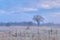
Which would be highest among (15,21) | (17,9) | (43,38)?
(17,9)

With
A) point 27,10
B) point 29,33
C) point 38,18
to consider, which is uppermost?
point 27,10

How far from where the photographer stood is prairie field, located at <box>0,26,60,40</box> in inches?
71.4

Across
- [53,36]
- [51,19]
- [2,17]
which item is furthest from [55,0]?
[2,17]

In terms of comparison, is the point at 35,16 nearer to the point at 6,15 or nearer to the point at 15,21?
the point at 15,21

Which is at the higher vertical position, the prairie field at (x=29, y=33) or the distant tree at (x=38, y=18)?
the distant tree at (x=38, y=18)

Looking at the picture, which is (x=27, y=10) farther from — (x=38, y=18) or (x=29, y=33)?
(x=29, y=33)

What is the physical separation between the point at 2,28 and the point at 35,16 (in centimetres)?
46

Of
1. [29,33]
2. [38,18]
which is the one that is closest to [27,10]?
[38,18]

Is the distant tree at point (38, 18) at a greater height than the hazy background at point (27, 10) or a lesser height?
lesser

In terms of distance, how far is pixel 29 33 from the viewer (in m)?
1.84

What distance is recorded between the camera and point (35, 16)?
180 centimetres

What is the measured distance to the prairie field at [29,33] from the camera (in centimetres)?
181

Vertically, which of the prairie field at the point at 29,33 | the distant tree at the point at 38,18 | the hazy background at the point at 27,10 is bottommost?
the prairie field at the point at 29,33

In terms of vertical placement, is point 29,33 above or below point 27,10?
below
